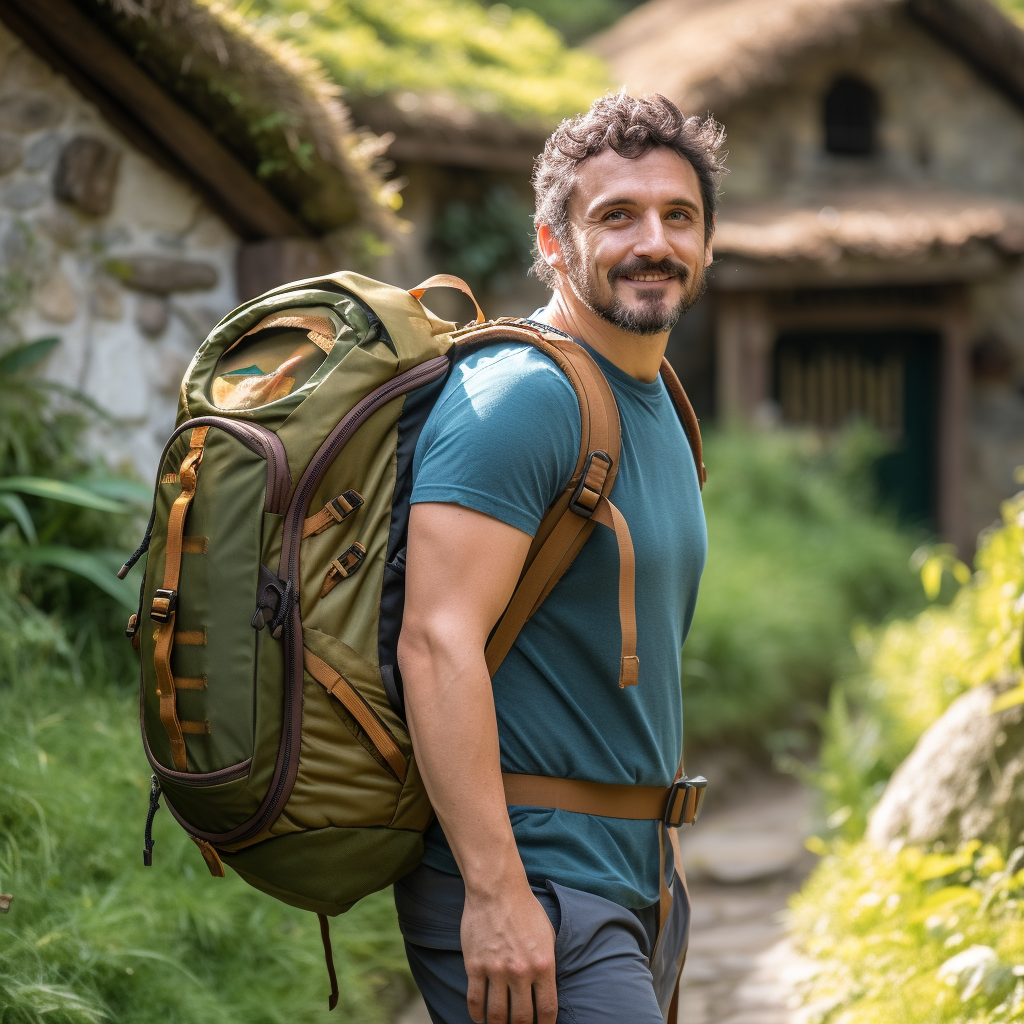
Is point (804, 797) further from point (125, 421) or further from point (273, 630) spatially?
point (273, 630)

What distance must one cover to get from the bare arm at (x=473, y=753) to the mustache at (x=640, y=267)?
1.64 feet

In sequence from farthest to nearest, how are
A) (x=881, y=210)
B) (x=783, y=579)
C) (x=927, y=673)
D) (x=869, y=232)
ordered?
1. (x=881, y=210)
2. (x=869, y=232)
3. (x=783, y=579)
4. (x=927, y=673)

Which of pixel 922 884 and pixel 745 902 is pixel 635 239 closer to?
pixel 922 884

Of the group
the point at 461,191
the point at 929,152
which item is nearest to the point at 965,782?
the point at 461,191

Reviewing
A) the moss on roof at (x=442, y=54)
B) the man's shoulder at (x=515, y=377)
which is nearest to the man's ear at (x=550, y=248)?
the man's shoulder at (x=515, y=377)

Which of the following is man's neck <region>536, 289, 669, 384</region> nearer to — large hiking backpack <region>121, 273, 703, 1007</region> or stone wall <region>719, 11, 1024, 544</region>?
large hiking backpack <region>121, 273, 703, 1007</region>

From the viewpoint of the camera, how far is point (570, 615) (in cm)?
175

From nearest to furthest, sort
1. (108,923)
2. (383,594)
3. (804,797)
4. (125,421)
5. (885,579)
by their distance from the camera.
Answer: (383,594) < (108,923) < (125,421) < (804,797) < (885,579)

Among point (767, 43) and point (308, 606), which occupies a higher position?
point (767, 43)

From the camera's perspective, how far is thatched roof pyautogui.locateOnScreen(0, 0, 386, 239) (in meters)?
3.48

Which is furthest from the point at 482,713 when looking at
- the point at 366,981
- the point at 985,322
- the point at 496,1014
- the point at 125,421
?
the point at 985,322

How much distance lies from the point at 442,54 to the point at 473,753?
24.5ft

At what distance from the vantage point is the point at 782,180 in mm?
10516

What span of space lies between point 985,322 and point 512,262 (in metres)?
4.82
